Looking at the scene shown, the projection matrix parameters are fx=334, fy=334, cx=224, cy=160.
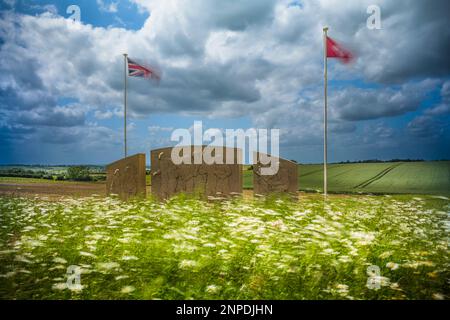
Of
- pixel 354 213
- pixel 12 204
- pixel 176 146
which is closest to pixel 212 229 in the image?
pixel 354 213

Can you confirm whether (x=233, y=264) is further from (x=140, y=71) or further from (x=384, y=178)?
(x=384, y=178)

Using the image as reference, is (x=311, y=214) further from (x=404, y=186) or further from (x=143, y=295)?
(x=404, y=186)

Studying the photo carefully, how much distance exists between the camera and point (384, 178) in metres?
24.9

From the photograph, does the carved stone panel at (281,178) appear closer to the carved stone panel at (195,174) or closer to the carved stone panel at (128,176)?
the carved stone panel at (195,174)

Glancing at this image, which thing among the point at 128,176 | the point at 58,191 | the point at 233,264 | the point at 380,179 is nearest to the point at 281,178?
the point at 128,176

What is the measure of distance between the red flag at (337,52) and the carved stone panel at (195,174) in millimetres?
6156

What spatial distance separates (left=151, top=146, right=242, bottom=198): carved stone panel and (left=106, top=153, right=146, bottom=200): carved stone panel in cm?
80

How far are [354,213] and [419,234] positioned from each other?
1.52 meters

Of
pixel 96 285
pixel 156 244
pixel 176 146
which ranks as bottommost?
pixel 96 285

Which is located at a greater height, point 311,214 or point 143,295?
point 311,214

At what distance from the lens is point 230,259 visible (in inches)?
182

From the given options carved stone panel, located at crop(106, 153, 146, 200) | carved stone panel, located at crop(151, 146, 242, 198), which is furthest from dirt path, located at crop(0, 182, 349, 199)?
carved stone panel, located at crop(151, 146, 242, 198)

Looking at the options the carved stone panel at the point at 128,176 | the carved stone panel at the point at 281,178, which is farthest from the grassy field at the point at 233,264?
the carved stone panel at the point at 128,176

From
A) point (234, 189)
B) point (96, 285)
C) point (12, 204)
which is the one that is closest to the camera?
point (96, 285)
